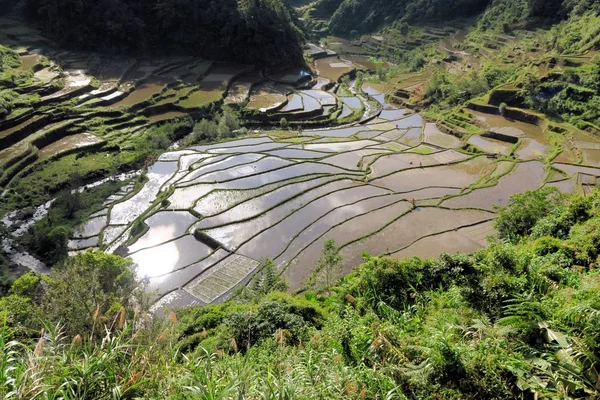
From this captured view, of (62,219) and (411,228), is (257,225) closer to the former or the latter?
(411,228)

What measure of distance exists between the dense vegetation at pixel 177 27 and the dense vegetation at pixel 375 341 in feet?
125

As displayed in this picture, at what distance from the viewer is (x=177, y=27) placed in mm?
43500

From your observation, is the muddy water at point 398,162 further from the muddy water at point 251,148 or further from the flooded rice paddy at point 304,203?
the muddy water at point 251,148

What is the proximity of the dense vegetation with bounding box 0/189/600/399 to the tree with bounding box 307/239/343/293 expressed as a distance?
3.40 m

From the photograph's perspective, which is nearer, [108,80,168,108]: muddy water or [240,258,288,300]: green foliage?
[240,258,288,300]: green foliage

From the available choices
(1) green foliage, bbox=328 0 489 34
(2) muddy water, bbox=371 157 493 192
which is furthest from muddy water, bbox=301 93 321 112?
(1) green foliage, bbox=328 0 489 34

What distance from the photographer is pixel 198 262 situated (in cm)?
1560

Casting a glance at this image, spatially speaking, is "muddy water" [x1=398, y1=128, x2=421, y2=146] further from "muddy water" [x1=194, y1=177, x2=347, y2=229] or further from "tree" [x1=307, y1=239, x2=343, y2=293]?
"tree" [x1=307, y1=239, x2=343, y2=293]

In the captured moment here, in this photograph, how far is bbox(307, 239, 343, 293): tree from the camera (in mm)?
13232

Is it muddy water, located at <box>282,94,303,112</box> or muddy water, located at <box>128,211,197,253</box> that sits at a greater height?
muddy water, located at <box>282,94,303,112</box>

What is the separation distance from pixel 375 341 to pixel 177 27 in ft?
155

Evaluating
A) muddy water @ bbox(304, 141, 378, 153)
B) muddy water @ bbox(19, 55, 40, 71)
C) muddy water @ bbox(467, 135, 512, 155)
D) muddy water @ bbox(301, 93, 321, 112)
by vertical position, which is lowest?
muddy water @ bbox(304, 141, 378, 153)

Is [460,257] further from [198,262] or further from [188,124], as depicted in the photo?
[188,124]

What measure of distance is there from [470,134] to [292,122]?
14.6 m
